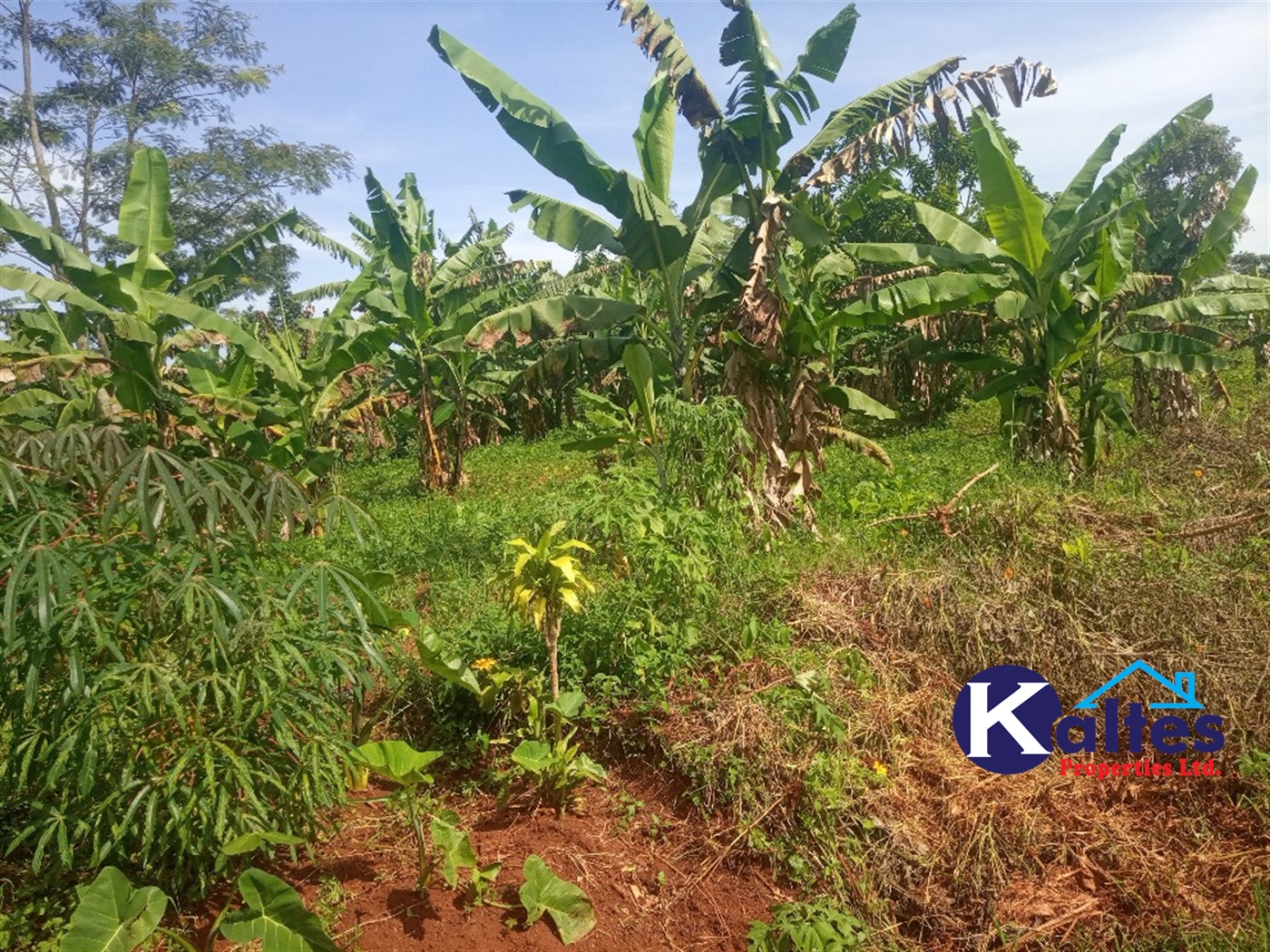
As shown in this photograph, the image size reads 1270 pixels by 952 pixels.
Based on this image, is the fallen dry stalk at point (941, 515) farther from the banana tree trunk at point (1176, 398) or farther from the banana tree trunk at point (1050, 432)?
the banana tree trunk at point (1176, 398)

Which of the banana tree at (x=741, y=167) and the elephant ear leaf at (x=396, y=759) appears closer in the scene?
the elephant ear leaf at (x=396, y=759)

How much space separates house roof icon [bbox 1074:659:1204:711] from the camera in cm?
382

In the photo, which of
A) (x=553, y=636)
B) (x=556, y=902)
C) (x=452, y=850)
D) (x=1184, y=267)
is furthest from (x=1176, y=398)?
(x=452, y=850)

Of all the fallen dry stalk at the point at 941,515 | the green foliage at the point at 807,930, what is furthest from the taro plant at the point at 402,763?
the fallen dry stalk at the point at 941,515

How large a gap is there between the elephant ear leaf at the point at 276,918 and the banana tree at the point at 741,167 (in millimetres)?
4747

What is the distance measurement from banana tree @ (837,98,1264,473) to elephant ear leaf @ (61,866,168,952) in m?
6.38

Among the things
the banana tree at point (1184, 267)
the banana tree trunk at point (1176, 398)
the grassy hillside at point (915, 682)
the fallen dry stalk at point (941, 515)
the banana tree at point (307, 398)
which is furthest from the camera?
the banana tree trunk at point (1176, 398)

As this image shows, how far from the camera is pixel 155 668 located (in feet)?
8.39

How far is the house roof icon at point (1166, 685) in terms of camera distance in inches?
150

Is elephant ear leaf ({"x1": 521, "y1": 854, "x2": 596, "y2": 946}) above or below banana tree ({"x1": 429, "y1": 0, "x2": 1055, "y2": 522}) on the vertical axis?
below

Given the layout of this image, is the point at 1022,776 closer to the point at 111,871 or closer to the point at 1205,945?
the point at 1205,945

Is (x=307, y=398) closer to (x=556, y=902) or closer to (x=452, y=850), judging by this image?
(x=452, y=850)

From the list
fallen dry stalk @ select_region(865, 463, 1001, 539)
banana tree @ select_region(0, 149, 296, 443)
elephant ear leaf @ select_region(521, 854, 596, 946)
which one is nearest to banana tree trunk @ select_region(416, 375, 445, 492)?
banana tree @ select_region(0, 149, 296, 443)

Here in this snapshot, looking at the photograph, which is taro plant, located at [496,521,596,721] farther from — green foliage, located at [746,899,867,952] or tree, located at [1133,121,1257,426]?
tree, located at [1133,121,1257,426]
